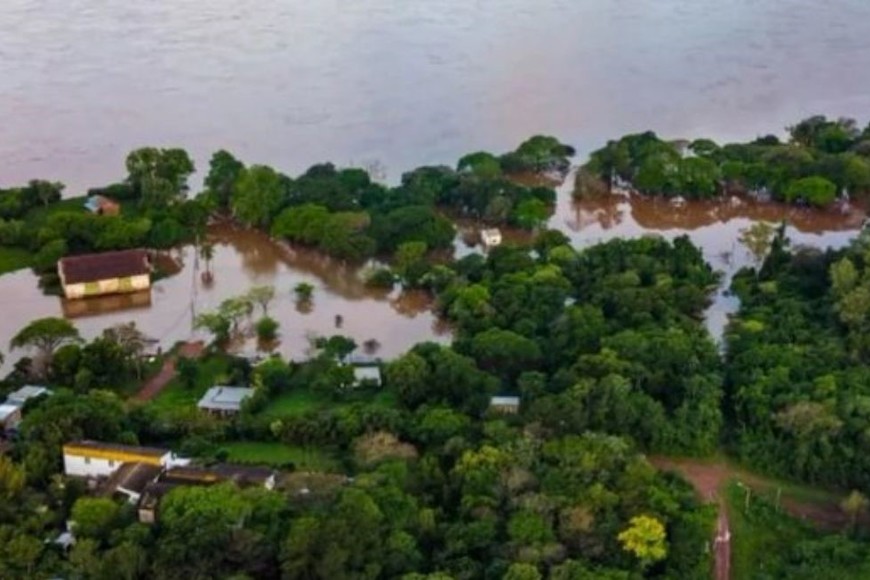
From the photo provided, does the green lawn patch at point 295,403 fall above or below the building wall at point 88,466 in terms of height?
above

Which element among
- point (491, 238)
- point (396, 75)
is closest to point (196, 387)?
point (491, 238)

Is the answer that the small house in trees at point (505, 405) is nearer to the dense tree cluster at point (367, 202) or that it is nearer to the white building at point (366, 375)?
the white building at point (366, 375)

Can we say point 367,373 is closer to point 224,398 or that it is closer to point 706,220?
point 224,398

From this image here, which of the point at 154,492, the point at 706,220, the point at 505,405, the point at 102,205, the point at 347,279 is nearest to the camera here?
the point at 154,492

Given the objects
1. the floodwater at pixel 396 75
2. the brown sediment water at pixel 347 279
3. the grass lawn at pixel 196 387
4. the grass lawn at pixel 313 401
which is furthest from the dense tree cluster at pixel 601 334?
the floodwater at pixel 396 75

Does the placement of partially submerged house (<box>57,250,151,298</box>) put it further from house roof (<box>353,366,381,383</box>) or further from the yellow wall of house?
the yellow wall of house

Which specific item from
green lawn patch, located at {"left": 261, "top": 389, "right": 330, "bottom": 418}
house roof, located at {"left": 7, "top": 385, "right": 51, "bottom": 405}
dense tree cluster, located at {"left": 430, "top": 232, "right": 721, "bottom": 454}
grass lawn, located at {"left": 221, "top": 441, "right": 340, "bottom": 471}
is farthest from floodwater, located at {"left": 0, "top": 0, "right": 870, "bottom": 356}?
grass lawn, located at {"left": 221, "top": 441, "right": 340, "bottom": 471}
